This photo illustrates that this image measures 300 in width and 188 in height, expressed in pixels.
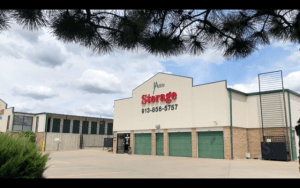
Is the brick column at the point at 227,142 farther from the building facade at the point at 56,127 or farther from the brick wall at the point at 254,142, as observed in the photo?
the building facade at the point at 56,127

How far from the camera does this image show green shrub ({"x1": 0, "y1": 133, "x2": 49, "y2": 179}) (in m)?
4.81

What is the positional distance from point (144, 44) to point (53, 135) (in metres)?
37.3

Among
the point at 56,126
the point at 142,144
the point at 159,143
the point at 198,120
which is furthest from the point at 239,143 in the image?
the point at 56,126

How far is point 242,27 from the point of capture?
4.66 metres

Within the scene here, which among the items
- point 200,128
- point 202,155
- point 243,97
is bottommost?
point 202,155

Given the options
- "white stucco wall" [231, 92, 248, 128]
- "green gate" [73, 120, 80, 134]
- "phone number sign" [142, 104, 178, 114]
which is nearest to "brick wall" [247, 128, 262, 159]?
"white stucco wall" [231, 92, 248, 128]

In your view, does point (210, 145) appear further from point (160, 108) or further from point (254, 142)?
point (160, 108)

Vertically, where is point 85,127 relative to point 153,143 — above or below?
above

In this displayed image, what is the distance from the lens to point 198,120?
23859 millimetres

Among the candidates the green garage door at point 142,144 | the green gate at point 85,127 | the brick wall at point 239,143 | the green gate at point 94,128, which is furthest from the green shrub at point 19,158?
the green gate at point 94,128

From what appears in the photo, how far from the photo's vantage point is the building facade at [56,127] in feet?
126

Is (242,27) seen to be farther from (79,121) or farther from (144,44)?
(79,121)

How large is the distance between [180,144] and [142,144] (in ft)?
17.6

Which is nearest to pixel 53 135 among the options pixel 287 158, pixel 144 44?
pixel 287 158
